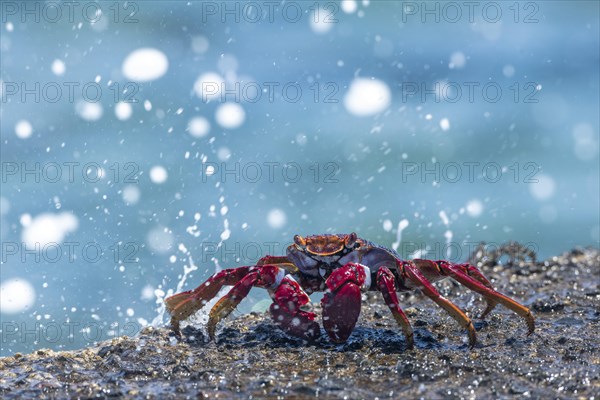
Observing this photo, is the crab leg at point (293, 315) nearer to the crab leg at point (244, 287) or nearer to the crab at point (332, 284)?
the crab at point (332, 284)

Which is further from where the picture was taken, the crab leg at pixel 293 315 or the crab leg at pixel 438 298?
the crab leg at pixel 293 315

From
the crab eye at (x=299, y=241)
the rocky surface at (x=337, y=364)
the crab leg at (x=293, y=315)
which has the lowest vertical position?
the rocky surface at (x=337, y=364)

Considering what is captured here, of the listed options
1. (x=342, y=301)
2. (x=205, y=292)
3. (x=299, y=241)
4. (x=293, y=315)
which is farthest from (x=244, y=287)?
(x=342, y=301)

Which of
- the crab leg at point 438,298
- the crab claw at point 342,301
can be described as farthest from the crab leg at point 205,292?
the crab leg at point 438,298

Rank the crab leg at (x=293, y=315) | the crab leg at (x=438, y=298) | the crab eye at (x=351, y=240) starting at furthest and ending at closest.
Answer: the crab eye at (x=351, y=240)
the crab leg at (x=293, y=315)
the crab leg at (x=438, y=298)

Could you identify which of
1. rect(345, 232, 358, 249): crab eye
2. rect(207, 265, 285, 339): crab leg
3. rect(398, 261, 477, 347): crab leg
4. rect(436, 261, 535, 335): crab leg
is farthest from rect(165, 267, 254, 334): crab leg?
rect(436, 261, 535, 335): crab leg

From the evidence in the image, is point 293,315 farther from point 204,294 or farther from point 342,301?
point 204,294

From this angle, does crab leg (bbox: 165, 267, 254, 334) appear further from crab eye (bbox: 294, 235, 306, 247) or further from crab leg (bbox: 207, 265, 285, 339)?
crab eye (bbox: 294, 235, 306, 247)
